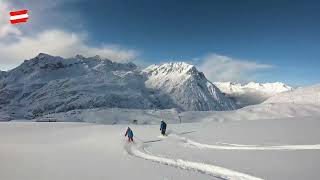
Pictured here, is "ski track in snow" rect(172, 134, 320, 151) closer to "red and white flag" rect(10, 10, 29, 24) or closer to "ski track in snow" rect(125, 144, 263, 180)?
"ski track in snow" rect(125, 144, 263, 180)

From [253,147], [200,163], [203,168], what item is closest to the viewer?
[203,168]

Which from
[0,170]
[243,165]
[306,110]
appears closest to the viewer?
[243,165]

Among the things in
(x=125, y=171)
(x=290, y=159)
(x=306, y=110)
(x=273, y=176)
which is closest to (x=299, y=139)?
(x=290, y=159)

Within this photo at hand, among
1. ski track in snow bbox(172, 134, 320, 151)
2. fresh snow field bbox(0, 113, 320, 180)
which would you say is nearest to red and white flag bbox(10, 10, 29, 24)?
fresh snow field bbox(0, 113, 320, 180)

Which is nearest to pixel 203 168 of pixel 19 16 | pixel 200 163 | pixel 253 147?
pixel 200 163

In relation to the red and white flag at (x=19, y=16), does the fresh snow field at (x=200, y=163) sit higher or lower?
lower

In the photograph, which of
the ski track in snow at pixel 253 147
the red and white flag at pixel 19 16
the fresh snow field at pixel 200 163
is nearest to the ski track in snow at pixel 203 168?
the fresh snow field at pixel 200 163

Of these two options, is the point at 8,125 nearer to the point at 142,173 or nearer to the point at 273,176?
the point at 142,173

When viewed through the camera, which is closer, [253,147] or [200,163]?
[200,163]

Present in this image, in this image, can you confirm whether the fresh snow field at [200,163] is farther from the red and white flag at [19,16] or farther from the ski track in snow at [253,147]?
the red and white flag at [19,16]

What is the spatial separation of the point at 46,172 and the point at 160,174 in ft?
21.1

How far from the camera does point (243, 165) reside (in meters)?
19.8

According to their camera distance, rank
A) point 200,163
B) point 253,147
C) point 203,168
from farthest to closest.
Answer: point 253,147 < point 200,163 < point 203,168

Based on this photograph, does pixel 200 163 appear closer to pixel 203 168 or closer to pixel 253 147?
pixel 203 168
